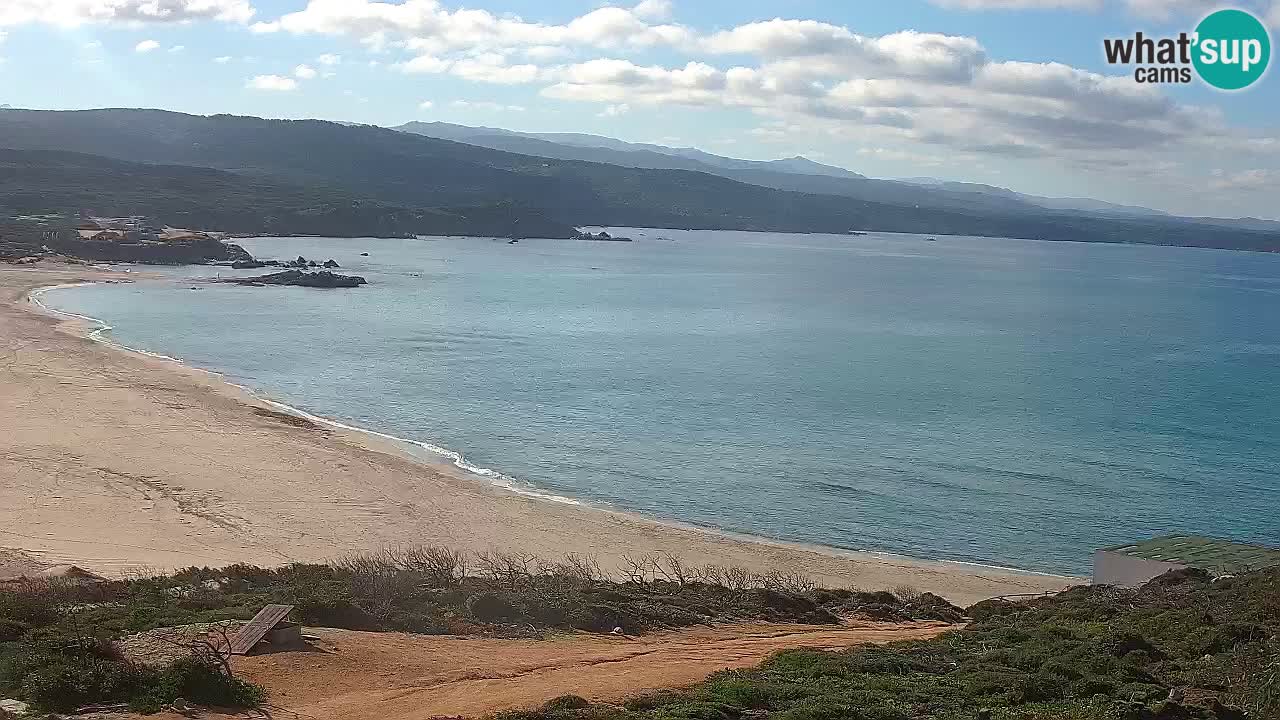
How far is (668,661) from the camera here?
533 inches

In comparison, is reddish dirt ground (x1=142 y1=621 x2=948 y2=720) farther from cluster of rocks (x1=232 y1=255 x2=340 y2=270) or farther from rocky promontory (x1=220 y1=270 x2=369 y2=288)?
cluster of rocks (x1=232 y1=255 x2=340 y2=270)

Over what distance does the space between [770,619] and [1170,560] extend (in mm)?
10272

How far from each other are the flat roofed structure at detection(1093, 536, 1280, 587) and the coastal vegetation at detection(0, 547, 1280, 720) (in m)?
1.57

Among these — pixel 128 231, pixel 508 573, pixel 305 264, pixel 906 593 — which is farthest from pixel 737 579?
pixel 128 231

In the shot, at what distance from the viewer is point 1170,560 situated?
72.9ft

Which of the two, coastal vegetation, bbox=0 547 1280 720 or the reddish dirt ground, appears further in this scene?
the reddish dirt ground

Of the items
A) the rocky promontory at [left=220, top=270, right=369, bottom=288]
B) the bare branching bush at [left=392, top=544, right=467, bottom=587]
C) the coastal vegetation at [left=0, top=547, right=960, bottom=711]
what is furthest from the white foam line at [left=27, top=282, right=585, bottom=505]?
the rocky promontory at [left=220, top=270, right=369, bottom=288]

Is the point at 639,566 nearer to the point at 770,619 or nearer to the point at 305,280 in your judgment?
the point at 770,619

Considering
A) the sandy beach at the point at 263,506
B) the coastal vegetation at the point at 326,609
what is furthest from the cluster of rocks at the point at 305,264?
the coastal vegetation at the point at 326,609

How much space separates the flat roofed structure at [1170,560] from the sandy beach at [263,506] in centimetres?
247

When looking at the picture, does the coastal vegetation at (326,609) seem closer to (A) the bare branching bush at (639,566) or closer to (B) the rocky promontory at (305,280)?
(A) the bare branching bush at (639,566)

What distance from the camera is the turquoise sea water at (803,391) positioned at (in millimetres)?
31391

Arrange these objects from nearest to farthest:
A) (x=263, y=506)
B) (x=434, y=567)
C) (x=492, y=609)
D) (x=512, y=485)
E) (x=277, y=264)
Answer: (x=492, y=609)
(x=434, y=567)
(x=263, y=506)
(x=512, y=485)
(x=277, y=264)

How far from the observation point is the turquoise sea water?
31.4 m
